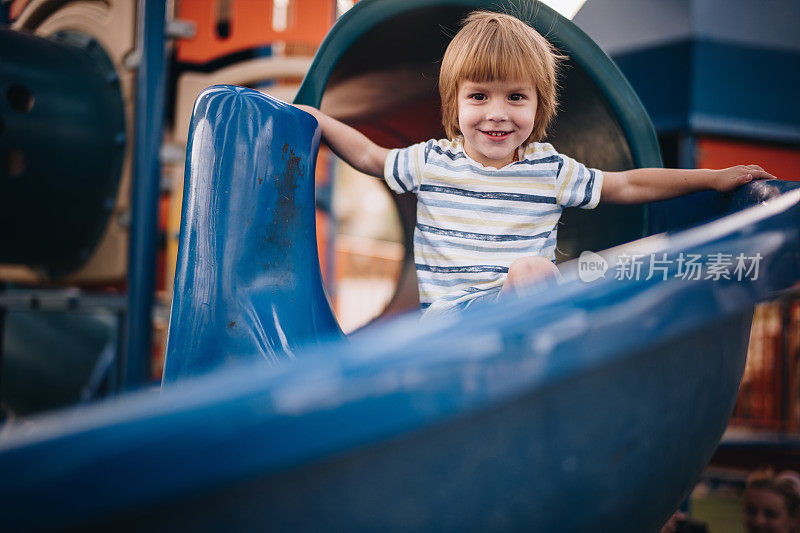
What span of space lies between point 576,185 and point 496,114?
11 centimetres

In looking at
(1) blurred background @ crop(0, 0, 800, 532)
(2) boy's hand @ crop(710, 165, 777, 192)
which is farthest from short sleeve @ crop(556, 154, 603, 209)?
(1) blurred background @ crop(0, 0, 800, 532)

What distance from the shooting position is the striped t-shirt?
60cm

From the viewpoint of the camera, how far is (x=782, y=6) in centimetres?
123

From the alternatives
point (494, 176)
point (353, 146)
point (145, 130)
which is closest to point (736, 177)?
point (494, 176)

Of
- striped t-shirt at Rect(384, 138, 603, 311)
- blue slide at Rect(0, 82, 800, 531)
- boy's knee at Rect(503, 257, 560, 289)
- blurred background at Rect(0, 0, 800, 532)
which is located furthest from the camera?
blurred background at Rect(0, 0, 800, 532)

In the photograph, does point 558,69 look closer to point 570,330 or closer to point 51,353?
point 570,330

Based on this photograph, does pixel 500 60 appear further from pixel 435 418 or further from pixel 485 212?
pixel 435 418

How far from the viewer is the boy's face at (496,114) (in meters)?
0.56

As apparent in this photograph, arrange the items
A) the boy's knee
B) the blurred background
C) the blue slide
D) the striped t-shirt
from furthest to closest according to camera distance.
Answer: the blurred background → the striped t-shirt → the boy's knee → the blue slide

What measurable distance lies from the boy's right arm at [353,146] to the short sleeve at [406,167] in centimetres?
1

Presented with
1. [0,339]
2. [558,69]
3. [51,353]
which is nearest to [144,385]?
[51,353]

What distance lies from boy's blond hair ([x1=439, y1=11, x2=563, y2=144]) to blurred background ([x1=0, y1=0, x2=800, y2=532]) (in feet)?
1.82

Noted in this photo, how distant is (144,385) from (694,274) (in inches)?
50.3

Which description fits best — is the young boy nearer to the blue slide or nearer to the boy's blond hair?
the boy's blond hair
